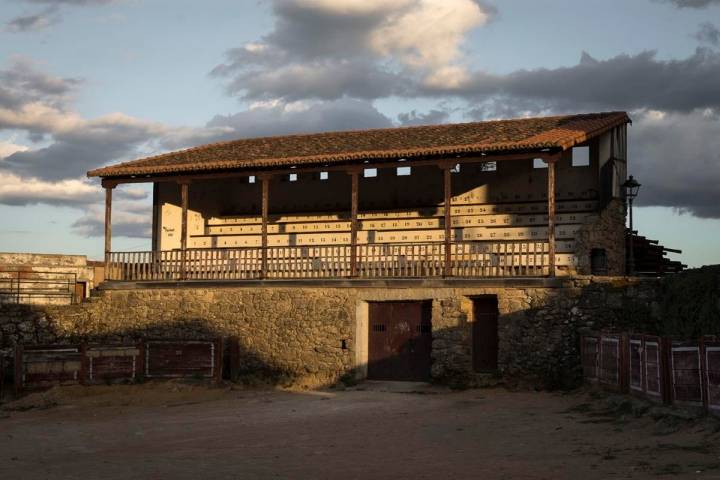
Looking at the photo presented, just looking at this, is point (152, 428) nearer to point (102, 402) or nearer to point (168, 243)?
point (102, 402)

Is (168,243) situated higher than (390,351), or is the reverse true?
(168,243)

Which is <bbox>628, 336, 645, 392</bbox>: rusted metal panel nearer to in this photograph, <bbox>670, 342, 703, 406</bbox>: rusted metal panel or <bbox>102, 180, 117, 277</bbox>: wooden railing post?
<bbox>670, 342, 703, 406</bbox>: rusted metal panel

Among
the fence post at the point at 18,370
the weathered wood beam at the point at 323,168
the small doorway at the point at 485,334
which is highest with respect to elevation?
the weathered wood beam at the point at 323,168

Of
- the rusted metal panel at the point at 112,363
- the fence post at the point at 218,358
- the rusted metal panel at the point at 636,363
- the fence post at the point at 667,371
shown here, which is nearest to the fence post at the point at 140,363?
the rusted metal panel at the point at 112,363

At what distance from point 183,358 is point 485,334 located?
6920mm

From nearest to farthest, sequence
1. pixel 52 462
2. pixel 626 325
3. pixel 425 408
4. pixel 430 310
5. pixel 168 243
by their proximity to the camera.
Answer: pixel 52 462 → pixel 425 408 → pixel 626 325 → pixel 430 310 → pixel 168 243

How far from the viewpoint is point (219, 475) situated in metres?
12.4

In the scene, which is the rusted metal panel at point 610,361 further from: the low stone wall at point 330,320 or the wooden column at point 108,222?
the wooden column at point 108,222

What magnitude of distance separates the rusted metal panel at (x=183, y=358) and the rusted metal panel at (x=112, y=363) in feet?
0.85

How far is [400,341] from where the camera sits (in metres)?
23.2

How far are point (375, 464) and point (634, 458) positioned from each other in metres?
3.24

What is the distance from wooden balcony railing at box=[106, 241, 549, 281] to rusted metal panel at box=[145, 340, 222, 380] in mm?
2572

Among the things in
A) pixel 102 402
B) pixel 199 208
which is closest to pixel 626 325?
pixel 102 402

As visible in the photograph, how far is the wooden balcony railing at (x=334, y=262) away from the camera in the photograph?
22.6 meters
